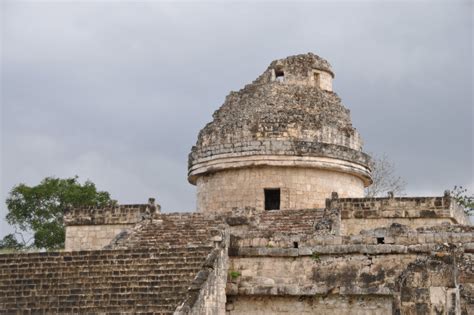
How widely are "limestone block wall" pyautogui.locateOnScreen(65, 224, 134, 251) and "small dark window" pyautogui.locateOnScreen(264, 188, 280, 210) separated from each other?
3622mm

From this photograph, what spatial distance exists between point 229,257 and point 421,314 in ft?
11.8

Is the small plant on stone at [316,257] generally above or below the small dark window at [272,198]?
below

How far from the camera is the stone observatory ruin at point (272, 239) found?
14.0 m

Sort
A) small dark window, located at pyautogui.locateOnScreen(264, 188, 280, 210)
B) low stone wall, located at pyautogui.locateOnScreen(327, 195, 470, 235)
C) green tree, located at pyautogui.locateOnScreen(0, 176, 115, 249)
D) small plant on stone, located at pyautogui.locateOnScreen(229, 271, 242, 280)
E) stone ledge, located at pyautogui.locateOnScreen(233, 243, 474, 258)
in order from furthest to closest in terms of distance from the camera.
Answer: green tree, located at pyautogui.locateOnScreen(0, 176, 115, 249)
small dark window, located at pyautogui.locateOnScreen(264, 188, 280, 210)
low stone wall, located at pyautogui.locateOnScreen(327, 195, 470, 235)
small plant on stone, located at pyautogui.locateOnScreen(229, 271, 242, 280)
stone ledge, located at pyautogui.locateOnScreen(233, 243, 474, 258)

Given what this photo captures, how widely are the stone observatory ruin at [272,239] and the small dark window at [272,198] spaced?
0.10ft

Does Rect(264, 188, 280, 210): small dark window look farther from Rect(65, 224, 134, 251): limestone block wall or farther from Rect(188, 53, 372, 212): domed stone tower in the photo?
Rect(65, 224, 134, 251): limestone block wall

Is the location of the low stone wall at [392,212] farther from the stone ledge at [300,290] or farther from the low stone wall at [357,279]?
the stone ledge at [300,290]

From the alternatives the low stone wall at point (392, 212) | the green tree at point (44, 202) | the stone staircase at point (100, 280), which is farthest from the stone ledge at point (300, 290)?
the green tree at point (44, 202)

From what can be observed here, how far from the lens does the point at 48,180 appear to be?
3247 centimetres

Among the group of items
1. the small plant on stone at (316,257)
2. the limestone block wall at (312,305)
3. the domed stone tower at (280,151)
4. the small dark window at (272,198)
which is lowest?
the limestone block wall at (312,305)

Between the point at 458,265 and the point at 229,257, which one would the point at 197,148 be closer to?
the point at 229,257

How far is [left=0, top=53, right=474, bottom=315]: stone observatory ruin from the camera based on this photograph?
13995 millimetres

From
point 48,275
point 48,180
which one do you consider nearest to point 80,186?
point 48,180

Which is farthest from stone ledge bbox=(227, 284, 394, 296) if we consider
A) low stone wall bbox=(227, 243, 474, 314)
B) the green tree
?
the green tree
